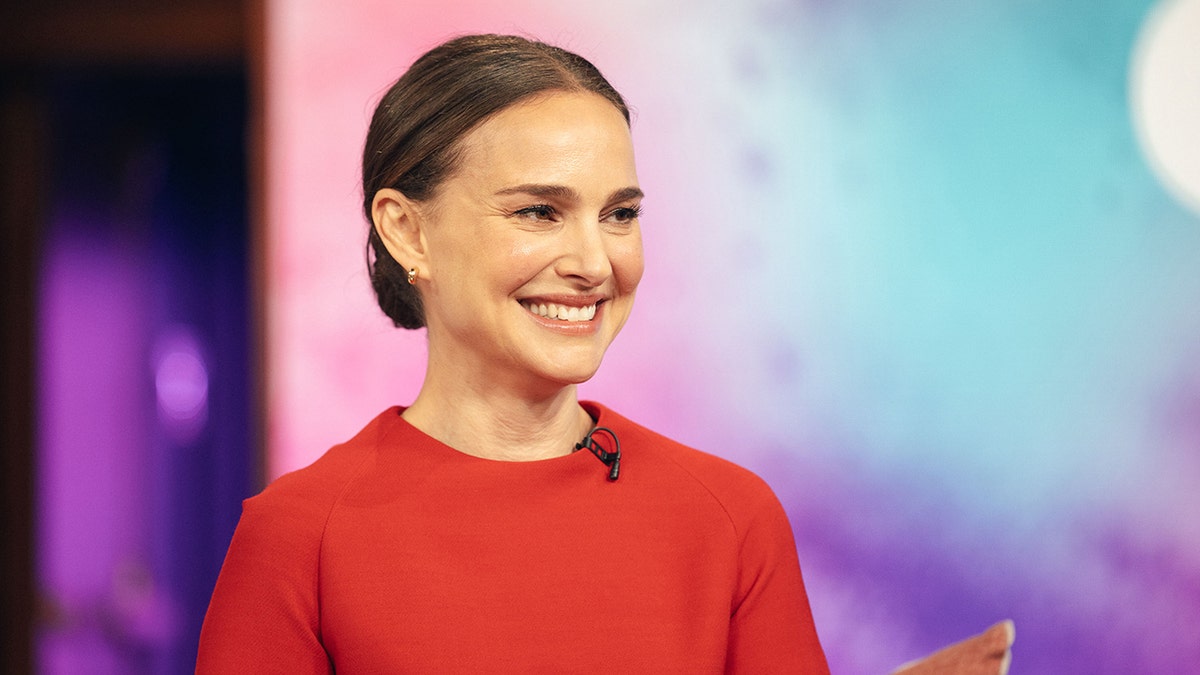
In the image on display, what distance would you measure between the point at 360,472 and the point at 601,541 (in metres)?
0.28

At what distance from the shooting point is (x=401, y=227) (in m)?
1.48

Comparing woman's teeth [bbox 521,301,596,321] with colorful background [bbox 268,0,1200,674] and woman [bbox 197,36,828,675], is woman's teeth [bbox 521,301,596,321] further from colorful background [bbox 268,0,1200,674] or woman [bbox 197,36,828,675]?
colorful background [bbox 268,0,1200,674]

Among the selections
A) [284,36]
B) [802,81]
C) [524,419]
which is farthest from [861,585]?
[284,36]

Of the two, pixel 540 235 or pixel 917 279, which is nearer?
pixel 540 235

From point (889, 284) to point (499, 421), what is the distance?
1.06 m

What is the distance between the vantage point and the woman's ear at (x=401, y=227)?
1464 millimetres

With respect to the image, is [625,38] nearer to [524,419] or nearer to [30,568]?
[524,419]

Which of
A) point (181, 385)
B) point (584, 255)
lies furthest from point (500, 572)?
point (181, 385)

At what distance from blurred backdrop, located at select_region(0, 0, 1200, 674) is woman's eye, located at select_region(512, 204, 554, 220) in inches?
36.3

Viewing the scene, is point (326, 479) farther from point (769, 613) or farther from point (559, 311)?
point (769, 613)

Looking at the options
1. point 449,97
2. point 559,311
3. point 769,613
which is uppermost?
point 449,97

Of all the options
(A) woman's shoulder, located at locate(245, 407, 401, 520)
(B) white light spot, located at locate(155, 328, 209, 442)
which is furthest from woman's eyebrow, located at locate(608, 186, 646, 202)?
(B) white light spot, located at locate(155, 328, 209, 442)

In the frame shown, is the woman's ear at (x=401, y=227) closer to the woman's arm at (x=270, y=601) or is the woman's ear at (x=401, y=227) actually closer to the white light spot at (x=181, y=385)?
the woman's arm at (x=270, y=601)

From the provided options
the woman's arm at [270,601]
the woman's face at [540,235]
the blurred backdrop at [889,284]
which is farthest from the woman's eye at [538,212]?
the blurred backdrop at [889,284]
